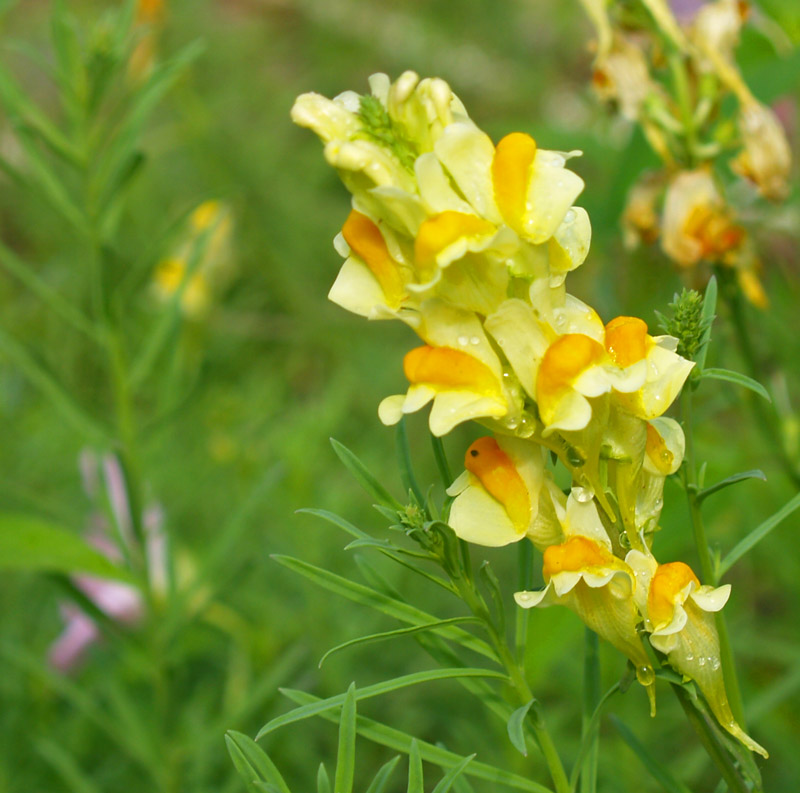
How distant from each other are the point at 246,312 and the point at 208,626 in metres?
1.26

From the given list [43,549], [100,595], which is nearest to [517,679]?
[43,549]

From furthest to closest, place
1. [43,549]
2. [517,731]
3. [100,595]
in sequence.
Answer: [100,595] → [43,549] → [517,731]

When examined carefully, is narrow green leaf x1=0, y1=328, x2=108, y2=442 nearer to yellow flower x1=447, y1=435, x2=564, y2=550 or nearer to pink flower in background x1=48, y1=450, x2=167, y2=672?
pink flower in background x1=48, y1=450, x2=167, y2=672

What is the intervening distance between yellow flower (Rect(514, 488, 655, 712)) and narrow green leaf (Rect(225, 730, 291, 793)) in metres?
0.13

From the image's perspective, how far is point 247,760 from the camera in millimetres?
404

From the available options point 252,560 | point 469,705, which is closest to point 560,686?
point 469,705

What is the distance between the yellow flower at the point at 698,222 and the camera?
781mm

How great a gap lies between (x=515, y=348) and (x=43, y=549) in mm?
481

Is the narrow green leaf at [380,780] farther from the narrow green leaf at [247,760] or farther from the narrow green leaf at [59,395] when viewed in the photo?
the narrow green leaf at [59,395]

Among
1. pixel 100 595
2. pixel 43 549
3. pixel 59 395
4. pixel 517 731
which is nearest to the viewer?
pixel 517 731

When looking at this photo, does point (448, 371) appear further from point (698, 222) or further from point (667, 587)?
point (698, 222)

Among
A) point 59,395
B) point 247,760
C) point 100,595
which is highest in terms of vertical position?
point 247,760

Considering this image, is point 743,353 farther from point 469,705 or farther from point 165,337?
point 469,705

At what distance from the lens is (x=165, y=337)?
0.84m
